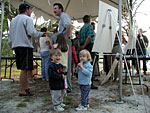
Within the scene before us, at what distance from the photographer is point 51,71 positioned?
2137 millimetres

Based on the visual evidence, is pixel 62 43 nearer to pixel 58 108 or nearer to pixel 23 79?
pixel 23 79

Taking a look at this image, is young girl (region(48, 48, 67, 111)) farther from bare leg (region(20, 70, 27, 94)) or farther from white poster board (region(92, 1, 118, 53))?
bare leg (region(20, 70, 27, 94))

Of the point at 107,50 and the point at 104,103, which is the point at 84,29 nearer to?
the point at 107,50

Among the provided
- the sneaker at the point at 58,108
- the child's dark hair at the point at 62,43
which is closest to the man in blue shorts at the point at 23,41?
the child's dark hair at the point at 62,43

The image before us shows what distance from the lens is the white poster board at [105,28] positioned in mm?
2646

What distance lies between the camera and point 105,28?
271 cm

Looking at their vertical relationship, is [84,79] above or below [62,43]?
below

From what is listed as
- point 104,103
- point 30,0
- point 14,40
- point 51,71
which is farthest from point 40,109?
point 30,0

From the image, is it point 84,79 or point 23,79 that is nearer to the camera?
point 84,79

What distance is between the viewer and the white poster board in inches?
104

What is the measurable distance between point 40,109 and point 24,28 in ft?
4.71

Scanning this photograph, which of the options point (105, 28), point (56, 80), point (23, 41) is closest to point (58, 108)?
point (56, 80)

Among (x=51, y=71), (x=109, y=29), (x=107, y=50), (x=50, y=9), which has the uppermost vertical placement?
(x=50, y=9)

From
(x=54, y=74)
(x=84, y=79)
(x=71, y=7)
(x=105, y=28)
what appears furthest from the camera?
(x=71, y=7)
